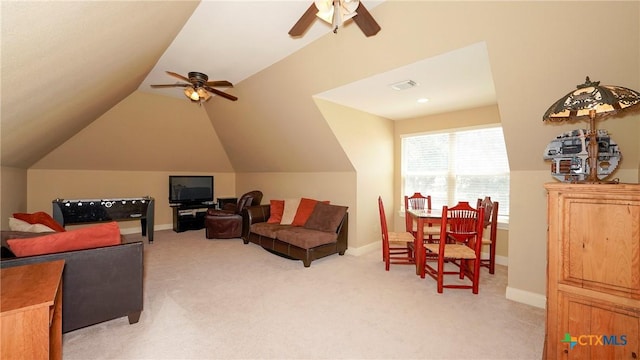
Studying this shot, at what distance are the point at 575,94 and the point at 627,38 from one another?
629 millimetres

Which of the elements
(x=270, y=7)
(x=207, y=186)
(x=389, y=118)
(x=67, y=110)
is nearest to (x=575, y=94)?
(x=270, y=7)

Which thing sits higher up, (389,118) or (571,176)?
(389,118)

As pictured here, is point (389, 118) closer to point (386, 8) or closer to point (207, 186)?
point (386, 8)

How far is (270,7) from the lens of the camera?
2391 millimetres

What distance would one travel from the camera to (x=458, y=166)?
460 centimetres

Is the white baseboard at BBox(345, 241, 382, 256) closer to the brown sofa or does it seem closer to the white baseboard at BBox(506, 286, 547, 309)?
the brown sofa

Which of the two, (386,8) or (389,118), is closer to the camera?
(386,8)

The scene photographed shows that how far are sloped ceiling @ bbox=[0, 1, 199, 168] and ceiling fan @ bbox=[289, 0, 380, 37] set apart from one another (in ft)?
3.50

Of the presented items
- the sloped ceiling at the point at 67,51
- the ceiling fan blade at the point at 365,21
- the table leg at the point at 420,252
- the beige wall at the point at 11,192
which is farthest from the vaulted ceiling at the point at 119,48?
the table leg at the point at 420,252

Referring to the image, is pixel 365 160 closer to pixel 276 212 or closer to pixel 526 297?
pixel 276 212

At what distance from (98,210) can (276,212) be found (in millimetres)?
3226

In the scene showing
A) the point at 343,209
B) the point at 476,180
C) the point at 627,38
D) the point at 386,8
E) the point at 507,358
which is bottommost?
the point at 507,358

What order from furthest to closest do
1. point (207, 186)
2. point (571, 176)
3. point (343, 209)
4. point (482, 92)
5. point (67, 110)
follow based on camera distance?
point (207, 186) < point (343, 209) < point (482, 92) < point (67, 110) < point (571, 176)

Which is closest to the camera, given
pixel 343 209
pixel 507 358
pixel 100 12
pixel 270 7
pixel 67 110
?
pixel 100 12
